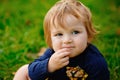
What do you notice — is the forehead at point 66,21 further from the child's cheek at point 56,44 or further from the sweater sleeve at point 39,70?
the sweater sleeve at point 39,70

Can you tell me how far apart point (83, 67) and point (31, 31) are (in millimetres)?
1899

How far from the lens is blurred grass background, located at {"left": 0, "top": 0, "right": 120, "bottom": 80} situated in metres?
4.00

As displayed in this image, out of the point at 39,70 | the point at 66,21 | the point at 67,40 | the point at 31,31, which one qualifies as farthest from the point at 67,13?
the point at 31,31

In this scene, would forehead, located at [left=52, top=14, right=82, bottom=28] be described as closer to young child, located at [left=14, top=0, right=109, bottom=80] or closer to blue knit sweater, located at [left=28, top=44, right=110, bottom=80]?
young child, located at [left=14, top=0, right=109, bottom=80]

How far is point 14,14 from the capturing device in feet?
18.4

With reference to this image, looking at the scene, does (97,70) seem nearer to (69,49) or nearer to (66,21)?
(69,49)

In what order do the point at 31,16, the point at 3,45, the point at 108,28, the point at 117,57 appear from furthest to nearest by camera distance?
the point at 31,16
the point at 108,28
the point at 3,45
the point at 117,57

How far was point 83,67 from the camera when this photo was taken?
3.09m

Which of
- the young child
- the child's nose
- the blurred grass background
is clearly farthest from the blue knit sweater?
the blurred grass background

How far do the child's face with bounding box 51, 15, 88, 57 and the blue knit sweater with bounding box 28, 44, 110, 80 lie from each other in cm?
10

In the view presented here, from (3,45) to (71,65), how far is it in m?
1.55

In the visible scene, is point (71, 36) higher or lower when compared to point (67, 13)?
lower

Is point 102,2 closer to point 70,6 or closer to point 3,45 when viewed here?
point 3,45

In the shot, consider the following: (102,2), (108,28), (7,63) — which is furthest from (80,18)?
(102,2)
